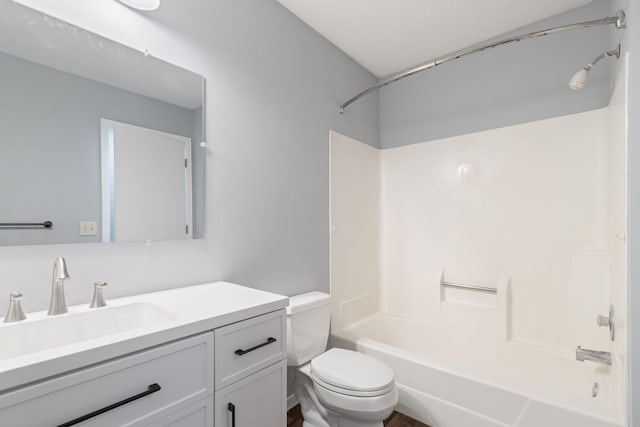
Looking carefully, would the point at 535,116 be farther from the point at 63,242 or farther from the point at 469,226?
the point at 63,242

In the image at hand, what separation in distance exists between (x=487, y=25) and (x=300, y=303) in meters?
2.31

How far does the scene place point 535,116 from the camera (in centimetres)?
208

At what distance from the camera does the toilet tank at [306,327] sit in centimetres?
162

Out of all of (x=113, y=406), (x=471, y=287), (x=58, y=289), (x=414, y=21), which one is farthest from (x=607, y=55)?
(x=58, y=289)

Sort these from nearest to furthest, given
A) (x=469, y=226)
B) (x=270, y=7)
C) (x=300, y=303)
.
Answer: (x=300, y=303), (x=270, y=7), (x=469, y=226)

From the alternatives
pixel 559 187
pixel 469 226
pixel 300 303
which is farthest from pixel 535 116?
pixel 300 303

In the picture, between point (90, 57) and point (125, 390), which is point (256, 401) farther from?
point (90, 57)

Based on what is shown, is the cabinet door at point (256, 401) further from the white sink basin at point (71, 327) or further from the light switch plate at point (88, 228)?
the light switch plate at point (88, 228)

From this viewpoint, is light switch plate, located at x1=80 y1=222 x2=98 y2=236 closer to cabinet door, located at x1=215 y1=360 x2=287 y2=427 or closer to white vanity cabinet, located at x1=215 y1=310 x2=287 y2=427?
white vanity cabinet, located at x1=215 y1=310 x2=287 y2=427

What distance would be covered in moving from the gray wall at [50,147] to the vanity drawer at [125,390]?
0.60m

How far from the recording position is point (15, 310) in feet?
2.98

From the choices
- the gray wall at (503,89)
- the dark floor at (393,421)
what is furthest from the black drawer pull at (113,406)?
the gray wall at (503,89)

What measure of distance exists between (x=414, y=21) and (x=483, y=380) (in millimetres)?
2274

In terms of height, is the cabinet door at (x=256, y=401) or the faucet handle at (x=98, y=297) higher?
the faucet handle at (x=98, y=297)
